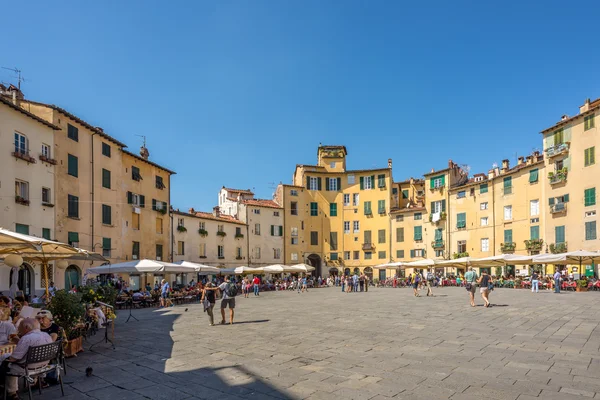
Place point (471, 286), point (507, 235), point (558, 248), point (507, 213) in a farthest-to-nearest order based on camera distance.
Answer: point (507, 213) < point (507, 235) < point (558, 248) < point (471, 286)

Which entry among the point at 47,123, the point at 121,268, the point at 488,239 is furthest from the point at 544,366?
the point at 488,239

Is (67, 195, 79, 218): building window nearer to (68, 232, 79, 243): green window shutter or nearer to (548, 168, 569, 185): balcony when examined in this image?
(68, 232, 79, 243): green window shutter

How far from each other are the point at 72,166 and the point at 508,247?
3498 centimetres

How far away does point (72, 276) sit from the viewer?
81.7 ft

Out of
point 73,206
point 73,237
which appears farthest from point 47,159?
point 73,237

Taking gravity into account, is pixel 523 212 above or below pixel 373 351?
above

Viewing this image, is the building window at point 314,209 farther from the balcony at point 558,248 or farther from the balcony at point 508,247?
the balcony at point 558,248

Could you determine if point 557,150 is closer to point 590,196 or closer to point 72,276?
point 590,196

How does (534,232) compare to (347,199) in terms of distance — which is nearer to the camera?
(534,232)

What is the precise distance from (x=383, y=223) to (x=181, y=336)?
41.7 metres

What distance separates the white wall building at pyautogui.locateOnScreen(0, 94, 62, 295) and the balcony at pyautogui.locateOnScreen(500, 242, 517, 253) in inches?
1387

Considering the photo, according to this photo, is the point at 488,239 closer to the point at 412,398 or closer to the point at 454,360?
the point at 454,360

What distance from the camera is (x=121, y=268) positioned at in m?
19.5

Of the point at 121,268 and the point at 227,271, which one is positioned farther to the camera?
the point at 227,271
